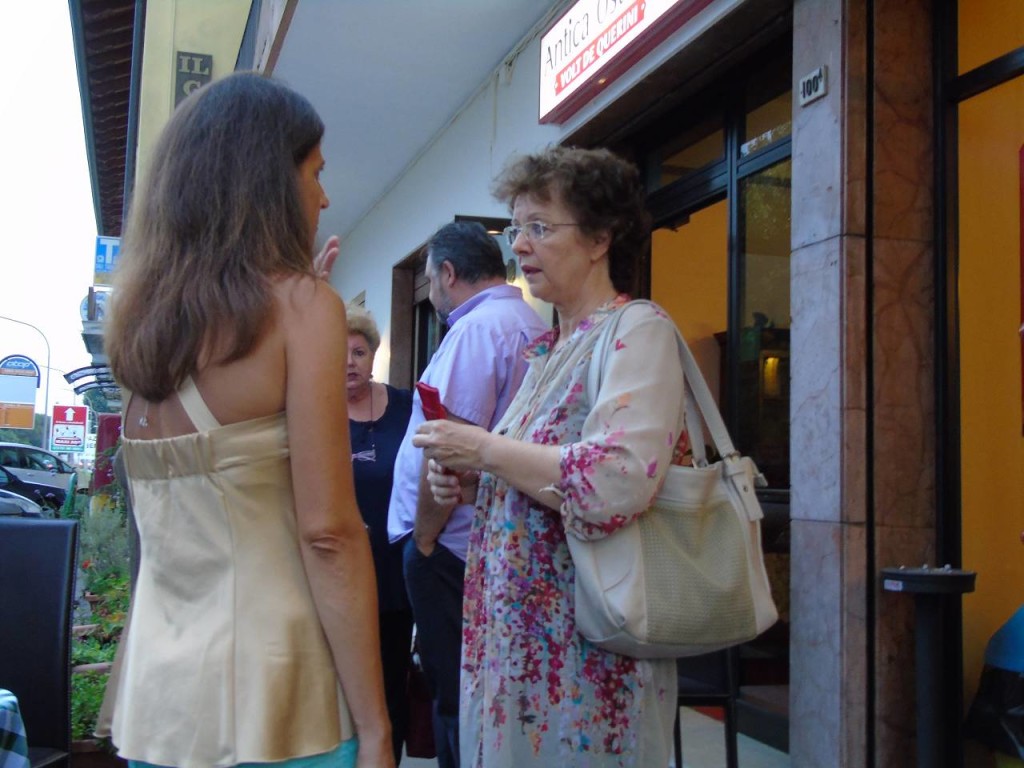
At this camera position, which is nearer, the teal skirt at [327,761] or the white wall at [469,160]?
the teal skirt at [327,761]

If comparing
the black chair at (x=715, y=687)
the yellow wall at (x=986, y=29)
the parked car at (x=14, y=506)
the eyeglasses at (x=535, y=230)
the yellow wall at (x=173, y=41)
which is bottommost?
the parked car at (x=14, y=506)

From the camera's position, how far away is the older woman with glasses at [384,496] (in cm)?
350

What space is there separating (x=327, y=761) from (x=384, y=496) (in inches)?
89.0

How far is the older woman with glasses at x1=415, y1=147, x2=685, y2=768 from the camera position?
1.85m

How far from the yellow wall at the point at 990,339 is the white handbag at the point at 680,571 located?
187 cm

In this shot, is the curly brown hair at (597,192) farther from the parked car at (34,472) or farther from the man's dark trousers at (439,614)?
the parked car at (34,472)

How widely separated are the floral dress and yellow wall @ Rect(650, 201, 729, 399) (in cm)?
262

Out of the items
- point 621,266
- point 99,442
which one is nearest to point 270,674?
point 621,266

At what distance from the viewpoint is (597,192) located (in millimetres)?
2260

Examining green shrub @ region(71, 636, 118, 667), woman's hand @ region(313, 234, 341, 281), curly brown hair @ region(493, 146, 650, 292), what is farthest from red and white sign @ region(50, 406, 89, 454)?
woman's hand @ region(313, 234, 341, 281)

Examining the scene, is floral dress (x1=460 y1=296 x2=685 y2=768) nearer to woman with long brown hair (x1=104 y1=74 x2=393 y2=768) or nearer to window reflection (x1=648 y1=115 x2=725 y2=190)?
woman with long brown hair (x1=104 y1=74 x2=393 y2=768)

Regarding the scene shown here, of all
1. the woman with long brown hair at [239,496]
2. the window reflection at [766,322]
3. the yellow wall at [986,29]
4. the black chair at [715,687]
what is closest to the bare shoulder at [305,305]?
the woman with long brown hair at [239,496]

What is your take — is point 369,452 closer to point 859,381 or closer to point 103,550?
point 859,381

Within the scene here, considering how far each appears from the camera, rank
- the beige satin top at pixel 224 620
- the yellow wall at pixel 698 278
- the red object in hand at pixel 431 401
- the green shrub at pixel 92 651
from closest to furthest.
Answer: the beige satin top at pixel 224 620
the red object in hand at pixel 431 401
the green shrub at pixel 92 651
the yellow wall at pixel 698 278
